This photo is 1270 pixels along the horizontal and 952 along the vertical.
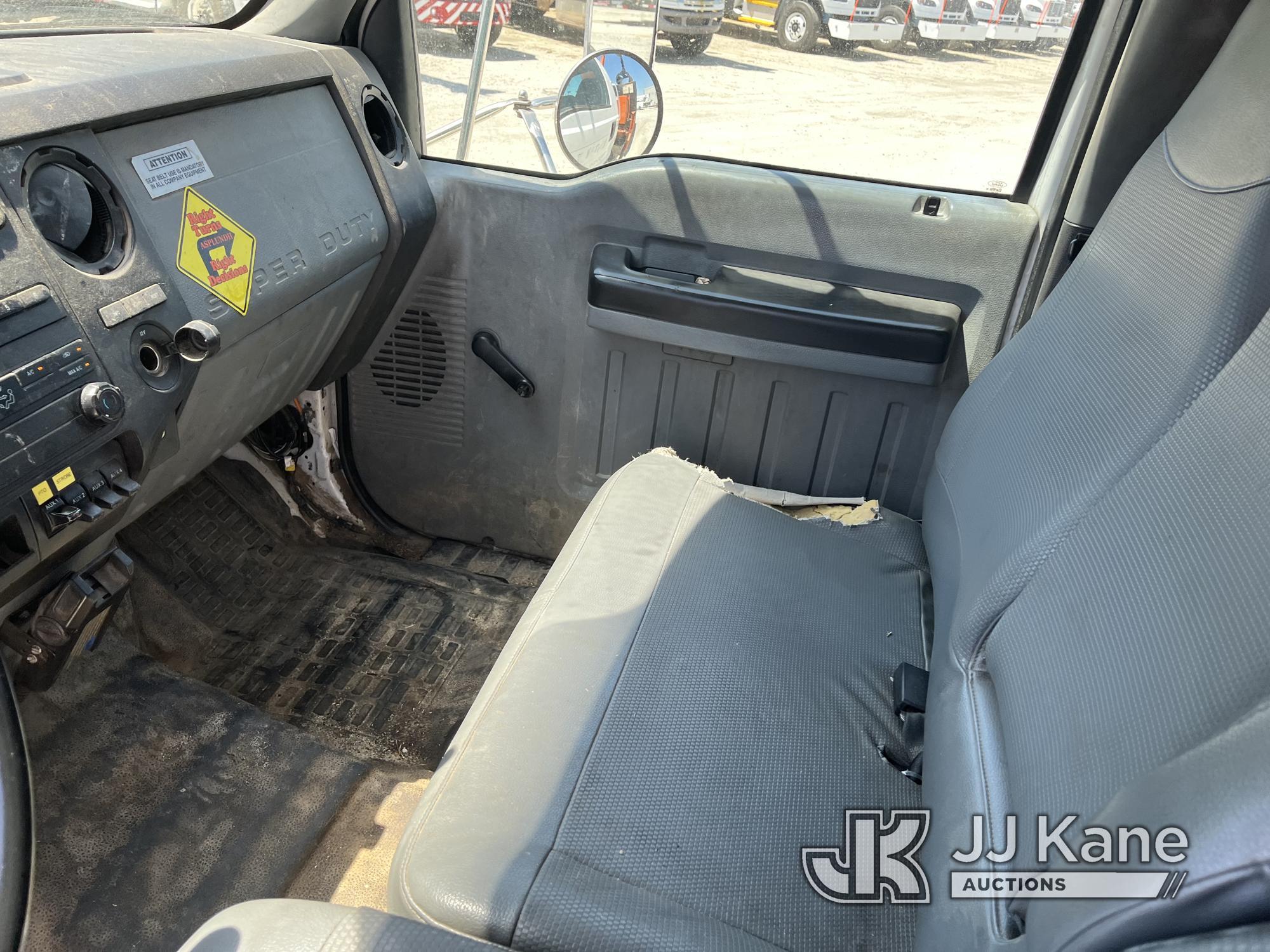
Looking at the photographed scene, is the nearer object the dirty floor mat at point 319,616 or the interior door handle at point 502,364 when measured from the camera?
the dirty floor mat at point 319,616

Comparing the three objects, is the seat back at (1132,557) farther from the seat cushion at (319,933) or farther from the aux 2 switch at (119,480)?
the aux 2 switch at (119,480)

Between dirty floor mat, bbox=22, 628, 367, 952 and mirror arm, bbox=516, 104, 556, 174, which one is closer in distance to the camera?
dirty floor mat, bbox=22, 628, 367, 952

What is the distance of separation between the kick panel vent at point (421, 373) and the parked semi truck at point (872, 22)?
0.76m

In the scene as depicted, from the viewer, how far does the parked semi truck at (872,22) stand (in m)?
1.47

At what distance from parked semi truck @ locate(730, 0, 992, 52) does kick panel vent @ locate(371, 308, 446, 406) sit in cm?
86

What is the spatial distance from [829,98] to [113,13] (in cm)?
115

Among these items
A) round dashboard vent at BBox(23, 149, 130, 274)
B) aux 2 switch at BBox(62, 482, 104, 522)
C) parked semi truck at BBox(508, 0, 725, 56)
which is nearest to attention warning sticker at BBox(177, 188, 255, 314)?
round dashboard vent at BBox(23, 149, 130, 274)

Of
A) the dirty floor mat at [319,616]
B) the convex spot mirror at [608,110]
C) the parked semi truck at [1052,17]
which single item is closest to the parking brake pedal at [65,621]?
the dirty floor mat at [319,616]

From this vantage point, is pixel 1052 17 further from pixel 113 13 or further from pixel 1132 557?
pixel 113 13

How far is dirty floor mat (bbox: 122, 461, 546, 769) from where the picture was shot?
1.76 meters

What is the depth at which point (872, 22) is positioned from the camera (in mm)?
1482

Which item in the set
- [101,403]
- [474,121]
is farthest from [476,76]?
[101,403]

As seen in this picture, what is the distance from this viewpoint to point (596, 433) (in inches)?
75.9

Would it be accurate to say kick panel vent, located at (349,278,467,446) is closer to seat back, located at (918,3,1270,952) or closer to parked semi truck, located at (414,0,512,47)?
parked semi truck, located at (414,0,512,47)
